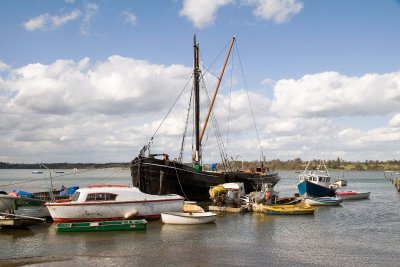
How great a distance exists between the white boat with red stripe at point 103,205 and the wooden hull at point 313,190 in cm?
2360

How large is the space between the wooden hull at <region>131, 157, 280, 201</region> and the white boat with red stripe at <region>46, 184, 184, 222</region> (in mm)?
9539

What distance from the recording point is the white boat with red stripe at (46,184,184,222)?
91.8 feet

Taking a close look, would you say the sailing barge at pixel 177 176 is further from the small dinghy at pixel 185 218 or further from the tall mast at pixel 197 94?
the small dinghy at pixel 185 218

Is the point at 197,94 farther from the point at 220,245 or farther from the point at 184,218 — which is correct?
the point at 220,245

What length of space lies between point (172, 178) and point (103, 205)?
13.8m

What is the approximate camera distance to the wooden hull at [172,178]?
133ft

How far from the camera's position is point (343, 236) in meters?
25.5

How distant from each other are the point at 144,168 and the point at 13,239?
18495 millimetres

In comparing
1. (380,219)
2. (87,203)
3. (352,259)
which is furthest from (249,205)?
(352,259)

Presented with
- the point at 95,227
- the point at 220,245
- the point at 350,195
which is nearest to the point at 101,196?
the point at 95,227

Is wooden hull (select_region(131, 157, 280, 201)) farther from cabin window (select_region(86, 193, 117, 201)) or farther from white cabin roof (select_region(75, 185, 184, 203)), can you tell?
cabin window (select_region(86, 193, 117, 201))

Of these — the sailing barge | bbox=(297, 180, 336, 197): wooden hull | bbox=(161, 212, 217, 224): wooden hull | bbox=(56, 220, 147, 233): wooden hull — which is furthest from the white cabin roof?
bbox=(297, 180, 336, 197): wooden hull

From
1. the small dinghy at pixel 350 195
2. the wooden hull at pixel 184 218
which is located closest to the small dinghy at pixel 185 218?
the wooden hull at pixel 184 218

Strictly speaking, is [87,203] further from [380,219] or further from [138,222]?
[380,219]
